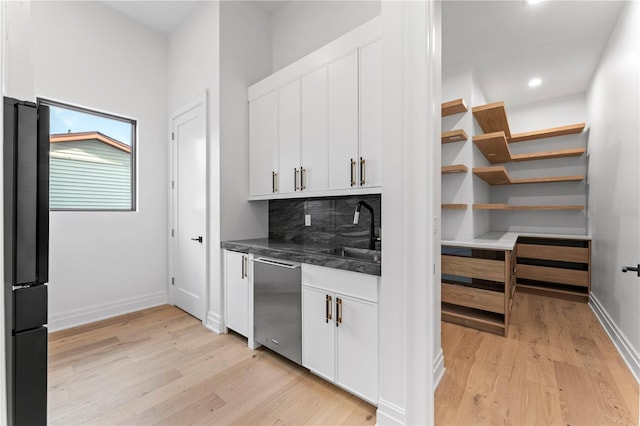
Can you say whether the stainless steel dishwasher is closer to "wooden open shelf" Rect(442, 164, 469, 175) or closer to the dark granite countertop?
the dark granite countertop

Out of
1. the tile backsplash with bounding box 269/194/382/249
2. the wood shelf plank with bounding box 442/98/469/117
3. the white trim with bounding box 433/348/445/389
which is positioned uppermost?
the wood shelf plank with bounding box 442/98/469/117

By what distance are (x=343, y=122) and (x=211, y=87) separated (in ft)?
5.09

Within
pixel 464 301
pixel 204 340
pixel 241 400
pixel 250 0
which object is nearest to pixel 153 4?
pixel 250 0

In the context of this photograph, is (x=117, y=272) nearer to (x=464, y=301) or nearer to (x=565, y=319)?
(x=464, y=301)

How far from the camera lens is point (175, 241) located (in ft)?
11.0

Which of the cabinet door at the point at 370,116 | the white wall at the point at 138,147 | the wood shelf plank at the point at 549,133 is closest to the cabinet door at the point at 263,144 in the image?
the cabinet door at the point at 370,116

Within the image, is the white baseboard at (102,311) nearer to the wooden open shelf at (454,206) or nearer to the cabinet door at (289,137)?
the cabinet door at (289,137)

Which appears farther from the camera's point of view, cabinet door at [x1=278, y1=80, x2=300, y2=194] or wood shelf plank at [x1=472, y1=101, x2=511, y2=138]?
wood shelf plank at [x1=472, y1=101, x2=511, y2=138]

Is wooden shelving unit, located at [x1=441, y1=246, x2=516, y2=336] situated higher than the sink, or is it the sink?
the sink

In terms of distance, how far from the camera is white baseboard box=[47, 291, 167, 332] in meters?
2.70

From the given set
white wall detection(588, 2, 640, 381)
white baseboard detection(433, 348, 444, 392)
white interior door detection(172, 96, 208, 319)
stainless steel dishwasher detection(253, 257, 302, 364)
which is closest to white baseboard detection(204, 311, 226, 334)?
white interior door detection(172, 96, 208, 319)

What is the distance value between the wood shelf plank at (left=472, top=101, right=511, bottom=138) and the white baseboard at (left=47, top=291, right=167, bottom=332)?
13.9 ft

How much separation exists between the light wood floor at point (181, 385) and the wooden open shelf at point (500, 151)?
9.18 ft

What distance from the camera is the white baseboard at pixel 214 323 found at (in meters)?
2.65
